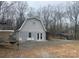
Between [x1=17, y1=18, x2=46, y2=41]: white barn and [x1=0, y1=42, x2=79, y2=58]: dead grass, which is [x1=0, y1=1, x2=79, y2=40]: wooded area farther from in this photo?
[x1=0, y1=42, x2=79, y2=58]: dead grass

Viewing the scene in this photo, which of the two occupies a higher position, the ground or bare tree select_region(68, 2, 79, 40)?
bare tree select_region(68, 2, 79, 40)

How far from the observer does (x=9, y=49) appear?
316 cm

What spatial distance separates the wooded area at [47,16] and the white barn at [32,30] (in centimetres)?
7

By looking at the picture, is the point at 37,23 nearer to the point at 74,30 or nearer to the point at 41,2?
the point at 41,2

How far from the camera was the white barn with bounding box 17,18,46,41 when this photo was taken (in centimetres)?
317

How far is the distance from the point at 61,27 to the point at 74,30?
21cm

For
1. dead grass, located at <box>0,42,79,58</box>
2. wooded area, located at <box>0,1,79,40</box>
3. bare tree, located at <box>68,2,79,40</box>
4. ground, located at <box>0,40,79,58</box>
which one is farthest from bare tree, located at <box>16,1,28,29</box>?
bare tree, located at <box>68,2,79,40</box>

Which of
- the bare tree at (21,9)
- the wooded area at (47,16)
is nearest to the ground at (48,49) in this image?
the wooded area at (47,16)

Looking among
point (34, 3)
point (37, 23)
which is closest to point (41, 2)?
point (34, 3)

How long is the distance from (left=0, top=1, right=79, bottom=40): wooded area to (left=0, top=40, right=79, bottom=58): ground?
0.52 ft

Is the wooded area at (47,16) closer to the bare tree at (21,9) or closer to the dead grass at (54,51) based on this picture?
the bare tree at (21,9)

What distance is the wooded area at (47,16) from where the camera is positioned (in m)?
3.19

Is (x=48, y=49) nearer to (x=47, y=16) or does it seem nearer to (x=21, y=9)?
(x=47, y=16)

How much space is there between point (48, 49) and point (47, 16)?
1.68 ft
